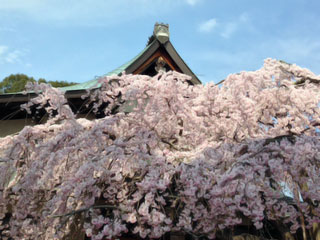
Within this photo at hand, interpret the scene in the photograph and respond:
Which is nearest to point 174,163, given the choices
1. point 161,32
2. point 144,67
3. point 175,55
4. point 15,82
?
point 144,67

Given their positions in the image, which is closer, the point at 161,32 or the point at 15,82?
the point at 161,32

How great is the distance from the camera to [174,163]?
446cm

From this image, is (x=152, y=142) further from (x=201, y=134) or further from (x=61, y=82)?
(x=61, y=82)

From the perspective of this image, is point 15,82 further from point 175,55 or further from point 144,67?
point 175,55

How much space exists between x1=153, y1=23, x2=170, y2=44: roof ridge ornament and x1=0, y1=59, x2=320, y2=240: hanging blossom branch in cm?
347

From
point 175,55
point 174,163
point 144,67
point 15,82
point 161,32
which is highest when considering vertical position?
point 15,82

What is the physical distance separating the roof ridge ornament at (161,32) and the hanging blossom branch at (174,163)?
3467 mm

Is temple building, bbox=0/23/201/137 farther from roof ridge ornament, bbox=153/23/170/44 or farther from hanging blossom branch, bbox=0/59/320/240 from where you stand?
hanging blossom branch, bbox=0/59/320/240

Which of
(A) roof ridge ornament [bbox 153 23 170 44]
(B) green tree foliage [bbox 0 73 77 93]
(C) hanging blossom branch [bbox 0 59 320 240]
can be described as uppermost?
(B) green tree foliage [bbox 0 73 77 93]

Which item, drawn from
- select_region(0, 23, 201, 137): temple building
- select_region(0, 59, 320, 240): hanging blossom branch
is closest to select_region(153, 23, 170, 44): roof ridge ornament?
select_region(0, 23, 201, 137): temple building

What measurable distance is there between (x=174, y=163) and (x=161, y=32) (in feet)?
19.4

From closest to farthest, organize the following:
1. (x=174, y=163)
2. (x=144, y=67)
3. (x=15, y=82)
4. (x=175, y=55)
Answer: (x=174, y=163) → (x=144, y=67) → (x=175, y=55) → (x=15, y=82)

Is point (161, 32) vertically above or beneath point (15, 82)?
beneath

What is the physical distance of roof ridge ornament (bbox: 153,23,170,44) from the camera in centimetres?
906
